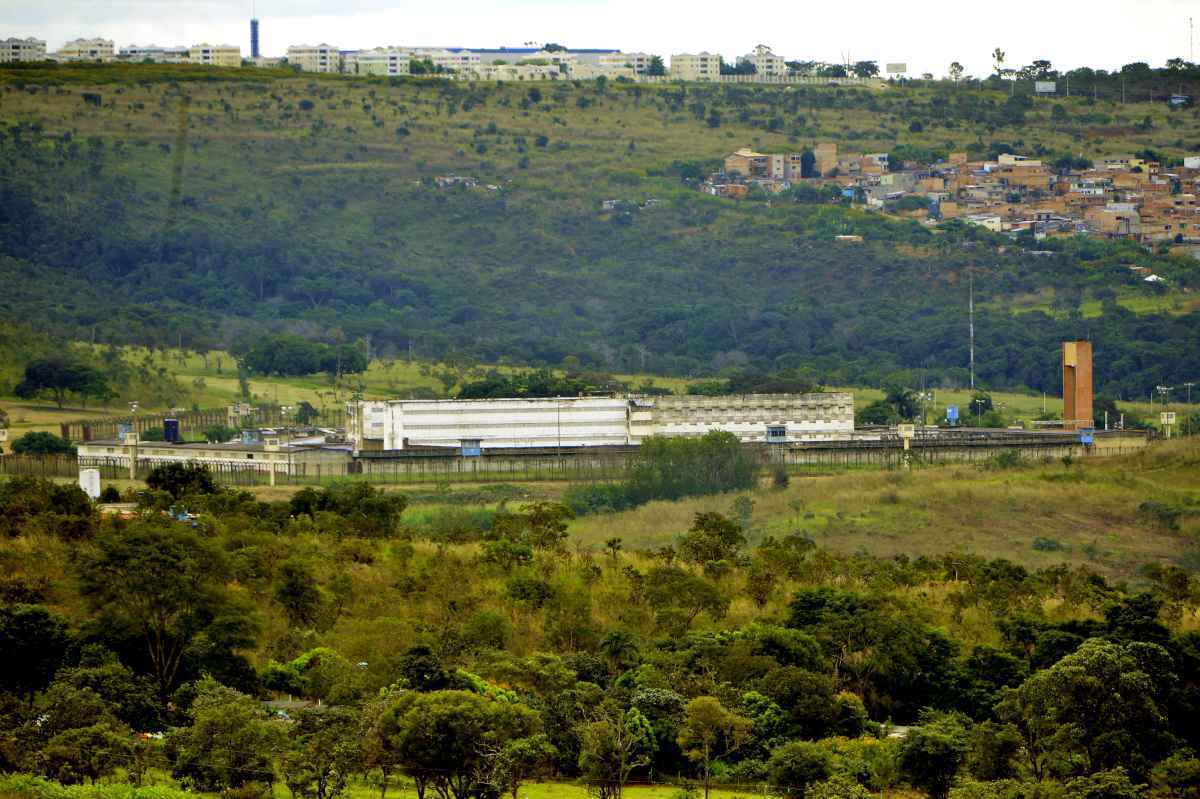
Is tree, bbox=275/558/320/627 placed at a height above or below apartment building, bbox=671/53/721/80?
below

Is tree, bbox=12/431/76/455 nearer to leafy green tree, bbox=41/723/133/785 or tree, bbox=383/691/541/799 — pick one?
leafy green tree, bbox=41/723/133/785

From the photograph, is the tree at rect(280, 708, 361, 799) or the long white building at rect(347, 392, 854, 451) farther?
the long white building at rect(347, 392, 854, 451)

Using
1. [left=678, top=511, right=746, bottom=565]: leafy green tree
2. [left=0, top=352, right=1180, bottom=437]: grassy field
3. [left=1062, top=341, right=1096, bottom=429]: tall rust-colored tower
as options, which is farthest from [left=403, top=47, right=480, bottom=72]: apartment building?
[left=678, top=511, right=746, bottom=565]: leafy green tree

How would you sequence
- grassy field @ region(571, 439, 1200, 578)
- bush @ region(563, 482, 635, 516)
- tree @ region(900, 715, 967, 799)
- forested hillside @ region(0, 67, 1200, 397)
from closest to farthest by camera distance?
tree @ region(900, 715, 967, 799) → grassy field @ region(571, 439, 1200, 578) → bush @ region(563, 482, 635, 516) → forested hillside @ region(0, 67, 1200, 397)

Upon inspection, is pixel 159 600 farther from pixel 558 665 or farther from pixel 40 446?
pixel 40 446

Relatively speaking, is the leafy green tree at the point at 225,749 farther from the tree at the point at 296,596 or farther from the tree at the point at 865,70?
the tree at the point at 865,70

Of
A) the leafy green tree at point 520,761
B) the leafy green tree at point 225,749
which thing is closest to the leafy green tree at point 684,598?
the leafy green tree at point 520,761

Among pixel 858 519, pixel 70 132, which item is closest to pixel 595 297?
pixel 70 132

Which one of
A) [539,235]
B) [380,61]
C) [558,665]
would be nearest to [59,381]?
[558,665]
